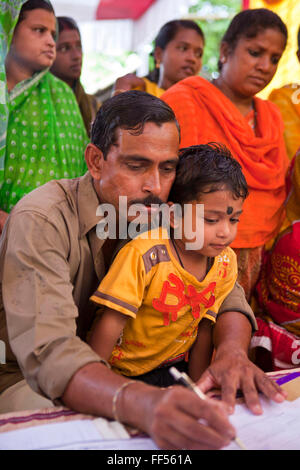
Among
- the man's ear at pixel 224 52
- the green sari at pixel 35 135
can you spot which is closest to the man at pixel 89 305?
the green sari at pixel 35 135

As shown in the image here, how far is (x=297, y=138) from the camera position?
116 inches

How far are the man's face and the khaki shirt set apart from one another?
0.39ft

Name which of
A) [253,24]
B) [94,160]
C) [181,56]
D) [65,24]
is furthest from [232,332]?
[65,24]

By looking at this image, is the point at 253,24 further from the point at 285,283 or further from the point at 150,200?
the point at 150,200

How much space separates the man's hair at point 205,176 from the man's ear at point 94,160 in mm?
263

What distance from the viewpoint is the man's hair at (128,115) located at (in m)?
1.58

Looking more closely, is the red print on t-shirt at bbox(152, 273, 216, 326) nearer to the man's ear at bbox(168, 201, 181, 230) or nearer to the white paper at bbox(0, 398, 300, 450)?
the man's ear at bbox(168, 201, 181, 230)

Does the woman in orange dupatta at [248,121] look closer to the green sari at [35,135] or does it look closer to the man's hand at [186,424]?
the green sari at [35,135]

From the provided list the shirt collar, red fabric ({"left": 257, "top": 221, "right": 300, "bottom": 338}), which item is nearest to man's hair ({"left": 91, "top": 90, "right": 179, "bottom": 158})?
the shirt collar

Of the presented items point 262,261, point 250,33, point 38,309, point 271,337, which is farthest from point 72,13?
point 38,309

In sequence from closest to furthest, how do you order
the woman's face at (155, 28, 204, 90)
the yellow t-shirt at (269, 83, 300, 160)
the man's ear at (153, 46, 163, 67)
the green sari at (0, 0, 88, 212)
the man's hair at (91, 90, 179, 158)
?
the man's hair at (91, 90, 179, 158) < the green sari at (0, 0, 88, 212) < the yellow t-shirt at (269, 83, 300, 160) < the woman's face at (155, 28, 204, 90) < the man's ear at (153, 46, 163, 67)

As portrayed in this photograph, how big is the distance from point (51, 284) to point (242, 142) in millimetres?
1539

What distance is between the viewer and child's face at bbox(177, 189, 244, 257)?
1635mm
